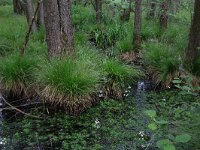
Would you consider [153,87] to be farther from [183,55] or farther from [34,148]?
[34,148]

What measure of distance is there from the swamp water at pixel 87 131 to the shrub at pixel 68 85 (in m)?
0.24

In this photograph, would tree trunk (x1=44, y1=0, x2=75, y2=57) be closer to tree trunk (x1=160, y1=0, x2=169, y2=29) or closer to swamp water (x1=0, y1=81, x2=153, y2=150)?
swamp water (x1=0, y1=81, x2=153, y2=150)

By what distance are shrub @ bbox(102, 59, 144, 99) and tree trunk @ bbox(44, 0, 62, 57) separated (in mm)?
1165

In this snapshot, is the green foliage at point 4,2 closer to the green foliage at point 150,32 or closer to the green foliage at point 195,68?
the green foliage at point 150,32

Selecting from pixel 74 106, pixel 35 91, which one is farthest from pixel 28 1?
pixel 74 106

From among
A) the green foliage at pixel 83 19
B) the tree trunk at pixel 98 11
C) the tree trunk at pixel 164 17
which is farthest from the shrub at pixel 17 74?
the tree trunk at pixel 98 11

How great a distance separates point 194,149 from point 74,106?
322 centimetres

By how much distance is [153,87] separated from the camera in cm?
873

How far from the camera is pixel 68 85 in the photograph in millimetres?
6754

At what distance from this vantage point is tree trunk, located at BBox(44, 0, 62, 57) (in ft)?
24.2

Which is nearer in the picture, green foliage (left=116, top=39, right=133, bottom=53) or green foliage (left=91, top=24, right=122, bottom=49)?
green foliage (left=116, top=39, right=133, bottom=53)

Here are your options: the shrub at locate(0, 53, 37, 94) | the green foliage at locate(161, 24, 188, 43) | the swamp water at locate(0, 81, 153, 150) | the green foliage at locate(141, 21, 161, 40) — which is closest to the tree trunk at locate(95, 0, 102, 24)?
the green foliage at locate(141, 21, 161, 40)

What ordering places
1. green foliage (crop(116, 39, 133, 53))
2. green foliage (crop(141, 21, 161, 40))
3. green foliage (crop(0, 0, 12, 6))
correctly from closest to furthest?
green foliage (crop(116, 39, 133, 53)) → green foliage (crop(141, 21, 161, 40)) → green foliage (crop(0, 0, 12, 6))

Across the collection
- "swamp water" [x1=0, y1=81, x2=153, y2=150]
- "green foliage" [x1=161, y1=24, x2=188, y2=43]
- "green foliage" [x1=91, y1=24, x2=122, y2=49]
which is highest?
"green foliage" [x1=161, y1=24, x2=188, y2=43]
